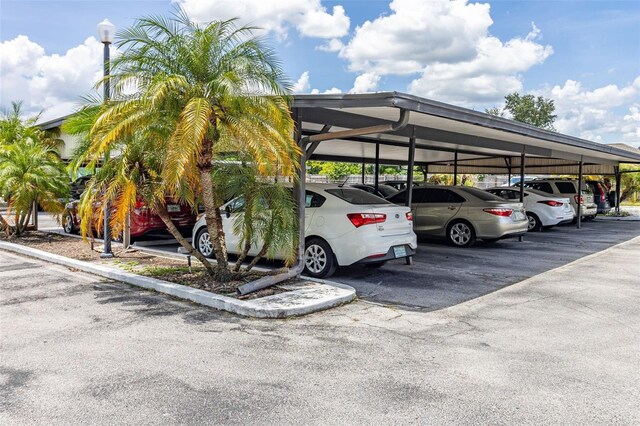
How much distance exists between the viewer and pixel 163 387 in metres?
3.96

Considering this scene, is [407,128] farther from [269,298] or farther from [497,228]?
[269,298]

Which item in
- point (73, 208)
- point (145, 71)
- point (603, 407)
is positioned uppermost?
point (145, 71)

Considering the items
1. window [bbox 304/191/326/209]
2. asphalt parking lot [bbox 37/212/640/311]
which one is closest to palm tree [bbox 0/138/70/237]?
asphalt parking lot [bbox 37/212/640/311]

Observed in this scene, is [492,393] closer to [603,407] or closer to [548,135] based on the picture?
[603,407]

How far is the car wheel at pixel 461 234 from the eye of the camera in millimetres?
12398

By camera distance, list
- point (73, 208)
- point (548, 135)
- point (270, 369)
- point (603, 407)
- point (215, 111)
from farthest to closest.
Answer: point (73, 208), point (548, 135), point (215, 111), point (270, 369), point (603, 407)

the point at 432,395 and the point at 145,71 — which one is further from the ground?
the point at 145,71

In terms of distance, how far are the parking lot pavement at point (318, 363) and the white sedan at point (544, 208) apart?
9667 millimetres

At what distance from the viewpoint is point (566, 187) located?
18531mm

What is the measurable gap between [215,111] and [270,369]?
365 centimetres

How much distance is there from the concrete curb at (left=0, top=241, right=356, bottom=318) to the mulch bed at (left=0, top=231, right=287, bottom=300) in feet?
0.80

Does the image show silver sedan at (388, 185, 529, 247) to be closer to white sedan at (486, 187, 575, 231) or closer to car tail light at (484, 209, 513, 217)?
car tail light at (484, 209, 513, 217)

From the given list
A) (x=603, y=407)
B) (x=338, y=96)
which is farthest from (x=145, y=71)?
(x=603, y=407)

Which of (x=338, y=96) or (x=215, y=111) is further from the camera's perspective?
(x=338, y=96)
